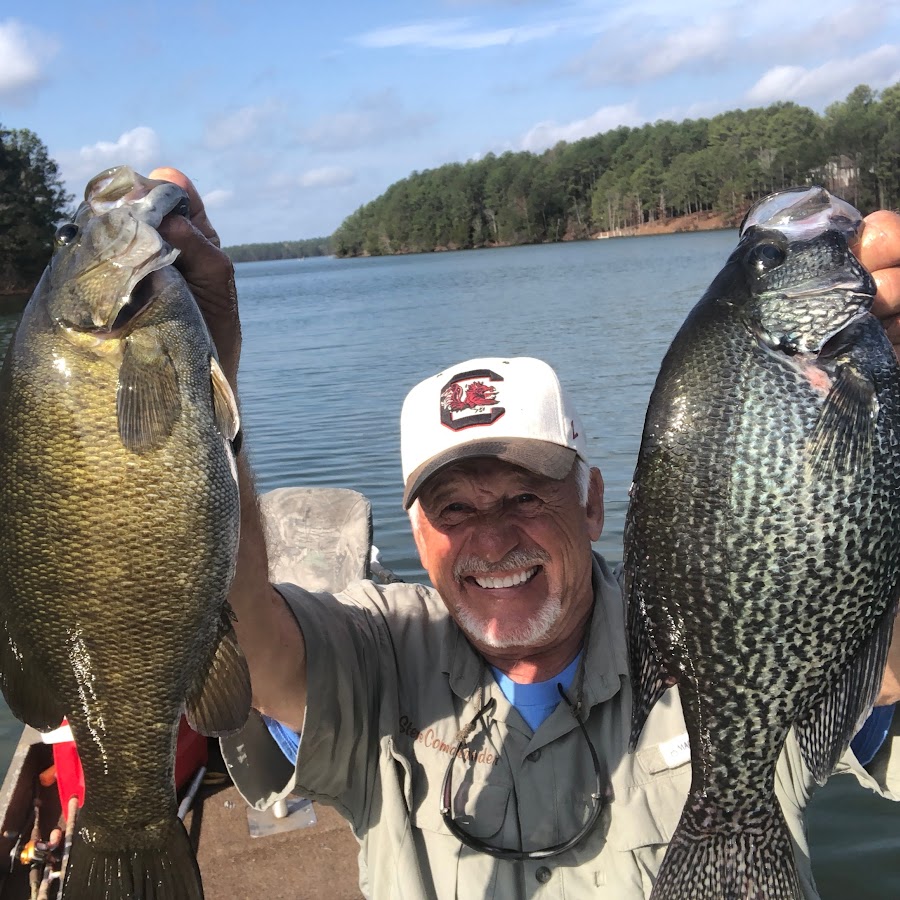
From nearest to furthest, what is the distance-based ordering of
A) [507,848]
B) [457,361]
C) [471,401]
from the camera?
[507,848], [471,401], [457,361]

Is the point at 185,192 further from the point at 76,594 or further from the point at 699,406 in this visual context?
the point at 699,406

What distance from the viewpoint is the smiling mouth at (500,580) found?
2.79m

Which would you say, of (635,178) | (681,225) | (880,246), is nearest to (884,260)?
(880,246)

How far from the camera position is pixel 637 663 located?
203 cm

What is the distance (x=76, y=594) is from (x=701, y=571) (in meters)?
1.31

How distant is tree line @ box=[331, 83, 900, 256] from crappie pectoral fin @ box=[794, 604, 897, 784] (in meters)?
52.9

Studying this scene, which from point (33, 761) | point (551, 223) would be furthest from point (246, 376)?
point (551, 223)

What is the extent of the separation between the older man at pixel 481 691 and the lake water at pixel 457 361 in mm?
770

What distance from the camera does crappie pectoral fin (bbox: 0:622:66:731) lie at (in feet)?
6.79

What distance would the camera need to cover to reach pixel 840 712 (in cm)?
194

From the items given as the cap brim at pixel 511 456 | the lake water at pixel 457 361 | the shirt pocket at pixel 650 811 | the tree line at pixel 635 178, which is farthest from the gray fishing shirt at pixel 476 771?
the tree line at pixel 635 178

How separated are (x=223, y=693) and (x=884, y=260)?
1723 mm

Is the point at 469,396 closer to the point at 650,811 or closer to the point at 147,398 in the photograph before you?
the point at 147,398

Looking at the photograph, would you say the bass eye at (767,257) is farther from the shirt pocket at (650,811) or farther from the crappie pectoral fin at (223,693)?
the shirt pocket at (650,811)
